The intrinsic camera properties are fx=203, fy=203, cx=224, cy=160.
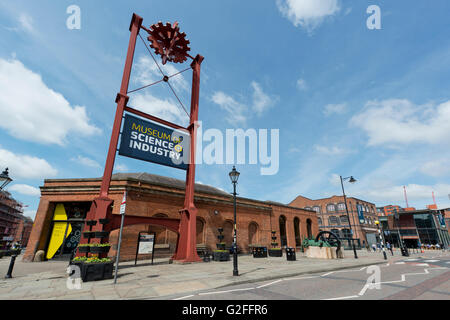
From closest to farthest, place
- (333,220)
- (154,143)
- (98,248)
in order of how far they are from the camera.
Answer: (98,248)
(154,143)
(333,220)

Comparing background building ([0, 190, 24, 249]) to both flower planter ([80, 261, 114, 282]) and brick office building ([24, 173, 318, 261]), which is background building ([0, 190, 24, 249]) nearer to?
brick office building ([24, 173, 318, 261])

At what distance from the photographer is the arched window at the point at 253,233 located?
84.2 feet

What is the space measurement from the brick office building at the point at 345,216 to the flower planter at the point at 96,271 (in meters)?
49.1

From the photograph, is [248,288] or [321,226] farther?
[321,226]

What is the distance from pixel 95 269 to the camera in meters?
8.69

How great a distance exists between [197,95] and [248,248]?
18.6 meters

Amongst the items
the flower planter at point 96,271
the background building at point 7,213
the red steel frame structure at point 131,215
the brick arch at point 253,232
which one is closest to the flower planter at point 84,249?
the flower planter at point 96,271

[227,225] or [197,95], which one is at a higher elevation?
[197,95]

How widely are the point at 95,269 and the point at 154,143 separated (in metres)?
8.76

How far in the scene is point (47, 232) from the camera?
17.7 metres

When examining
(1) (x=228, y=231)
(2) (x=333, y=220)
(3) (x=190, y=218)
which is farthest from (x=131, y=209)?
(2) (x=333, y=220)

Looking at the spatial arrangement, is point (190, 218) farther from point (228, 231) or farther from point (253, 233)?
point (253, 233)
